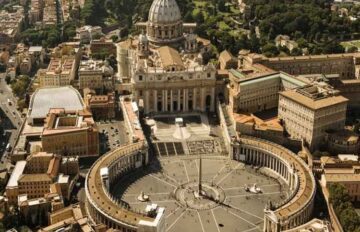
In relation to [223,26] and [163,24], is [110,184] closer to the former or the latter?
[163,24]

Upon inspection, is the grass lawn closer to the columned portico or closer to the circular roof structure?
the circular roof structure

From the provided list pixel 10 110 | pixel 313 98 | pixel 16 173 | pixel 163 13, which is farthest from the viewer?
pixel 163 13

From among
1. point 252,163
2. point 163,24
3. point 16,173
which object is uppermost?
point 163,24

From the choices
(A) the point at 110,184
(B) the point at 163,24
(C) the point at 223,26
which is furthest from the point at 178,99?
(C) the point at 223,26

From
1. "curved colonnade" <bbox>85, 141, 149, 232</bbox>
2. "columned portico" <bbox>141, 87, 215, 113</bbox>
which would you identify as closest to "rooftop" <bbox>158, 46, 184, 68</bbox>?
"columned portico" <bbox>141, 87, 215, 113</bbox>

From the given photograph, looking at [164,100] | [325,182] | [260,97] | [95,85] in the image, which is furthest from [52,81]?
[325,182]

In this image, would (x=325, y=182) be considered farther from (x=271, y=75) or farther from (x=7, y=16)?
(x=7, y=16)
